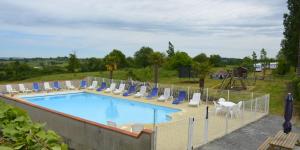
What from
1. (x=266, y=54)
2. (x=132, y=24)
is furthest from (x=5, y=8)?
(x=266, y=54)

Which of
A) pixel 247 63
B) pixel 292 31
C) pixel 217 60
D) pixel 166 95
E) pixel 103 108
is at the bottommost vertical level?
pixel 103 108

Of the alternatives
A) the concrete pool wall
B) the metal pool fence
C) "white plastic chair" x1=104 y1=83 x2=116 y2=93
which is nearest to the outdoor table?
the metal pool fence

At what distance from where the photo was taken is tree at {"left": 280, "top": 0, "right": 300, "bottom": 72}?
887 inches

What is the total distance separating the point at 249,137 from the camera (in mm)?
9852

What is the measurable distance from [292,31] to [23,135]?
80.2ft

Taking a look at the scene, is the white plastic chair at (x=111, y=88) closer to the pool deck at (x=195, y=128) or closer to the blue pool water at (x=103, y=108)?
the blue pool water at (x=103, y=108)

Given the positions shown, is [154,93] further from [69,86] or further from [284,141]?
[284,141]

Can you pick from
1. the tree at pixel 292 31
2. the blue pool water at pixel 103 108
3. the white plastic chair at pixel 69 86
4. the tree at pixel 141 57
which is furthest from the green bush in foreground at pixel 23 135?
the tree at pixel 141 57

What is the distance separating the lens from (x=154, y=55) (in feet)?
72.2

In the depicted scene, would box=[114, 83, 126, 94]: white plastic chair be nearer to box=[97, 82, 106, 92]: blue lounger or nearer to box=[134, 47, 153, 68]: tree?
box=[97, 82, 106, 92]: blue lounger

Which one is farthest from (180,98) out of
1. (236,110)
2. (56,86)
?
(56,86)

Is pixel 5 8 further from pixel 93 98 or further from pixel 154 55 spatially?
pixel 154 55

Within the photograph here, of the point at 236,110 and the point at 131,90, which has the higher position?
the point at 131,90

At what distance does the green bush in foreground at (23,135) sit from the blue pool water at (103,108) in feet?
35.9
